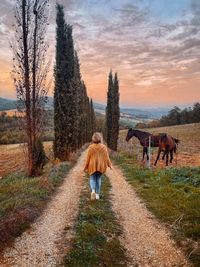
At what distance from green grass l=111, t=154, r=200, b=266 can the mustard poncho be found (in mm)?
1978

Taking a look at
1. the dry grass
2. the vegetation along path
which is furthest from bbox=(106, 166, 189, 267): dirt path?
the dry grass

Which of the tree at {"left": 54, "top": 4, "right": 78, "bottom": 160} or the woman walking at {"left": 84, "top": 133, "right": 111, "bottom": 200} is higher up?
the tree at {"left": 54, "top": 4, "right": 78, "bottom": 160}

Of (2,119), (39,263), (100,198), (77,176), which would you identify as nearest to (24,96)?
(77,176)

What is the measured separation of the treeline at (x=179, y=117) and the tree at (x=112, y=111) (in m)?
66.5

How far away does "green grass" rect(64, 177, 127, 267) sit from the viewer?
6859 mm

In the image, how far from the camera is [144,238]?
8297mm

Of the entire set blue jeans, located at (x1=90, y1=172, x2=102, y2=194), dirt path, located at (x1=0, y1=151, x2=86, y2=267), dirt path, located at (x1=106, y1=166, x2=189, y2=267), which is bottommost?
dirt path, located at (x1=106, y1=166, x2=189, y2=267)

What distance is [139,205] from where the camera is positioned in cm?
1155

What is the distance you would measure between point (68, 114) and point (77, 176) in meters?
10.9

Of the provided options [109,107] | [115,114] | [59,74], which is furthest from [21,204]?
[109,107]

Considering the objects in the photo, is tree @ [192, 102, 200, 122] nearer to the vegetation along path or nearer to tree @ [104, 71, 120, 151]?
tree @ [104, 71, 120, 151]

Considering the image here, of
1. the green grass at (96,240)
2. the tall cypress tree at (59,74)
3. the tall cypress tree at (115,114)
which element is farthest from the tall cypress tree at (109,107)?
the green grass at (96,240)

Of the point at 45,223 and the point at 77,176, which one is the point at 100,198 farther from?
the point at 77,176

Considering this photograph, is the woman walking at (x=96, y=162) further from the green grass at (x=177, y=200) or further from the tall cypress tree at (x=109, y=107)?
the tall cypress tree at (x=109, y=107)
